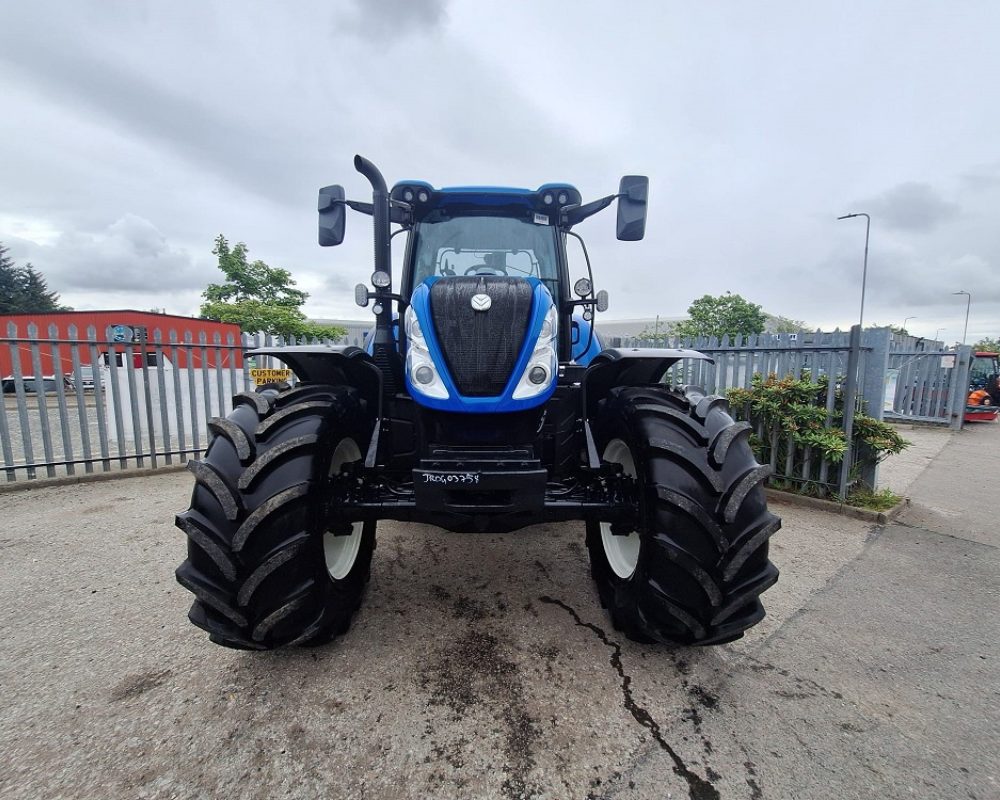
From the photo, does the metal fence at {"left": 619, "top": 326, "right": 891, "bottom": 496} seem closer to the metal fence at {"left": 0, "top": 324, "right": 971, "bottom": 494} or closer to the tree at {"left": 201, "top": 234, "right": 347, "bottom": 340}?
the metal fence at {"left": 0, "top": 324, "right": 971, "bottom": 494}

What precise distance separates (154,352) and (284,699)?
5.77 m

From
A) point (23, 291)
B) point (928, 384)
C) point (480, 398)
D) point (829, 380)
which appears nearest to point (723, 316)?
point (928, 384)

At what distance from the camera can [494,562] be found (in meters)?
3.31

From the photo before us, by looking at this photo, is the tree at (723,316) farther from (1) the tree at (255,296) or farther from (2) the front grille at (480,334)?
(2) the front grille at (480,334)

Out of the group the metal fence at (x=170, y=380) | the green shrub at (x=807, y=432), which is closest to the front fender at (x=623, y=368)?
the green shrub at (x=807, y=432)

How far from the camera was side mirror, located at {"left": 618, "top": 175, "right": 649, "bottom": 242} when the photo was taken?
9.02ft

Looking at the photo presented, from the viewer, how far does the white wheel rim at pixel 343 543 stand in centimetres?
247

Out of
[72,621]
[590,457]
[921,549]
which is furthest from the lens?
[921,549]

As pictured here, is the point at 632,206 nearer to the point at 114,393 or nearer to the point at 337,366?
the point at 337,366

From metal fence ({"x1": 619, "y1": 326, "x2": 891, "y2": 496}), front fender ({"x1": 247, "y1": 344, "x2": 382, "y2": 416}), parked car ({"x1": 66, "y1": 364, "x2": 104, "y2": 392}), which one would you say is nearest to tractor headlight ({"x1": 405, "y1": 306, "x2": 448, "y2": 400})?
front fender ({"x1": 247, "y1": 344, "x2": 382, "y2": 416})

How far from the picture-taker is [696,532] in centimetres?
195

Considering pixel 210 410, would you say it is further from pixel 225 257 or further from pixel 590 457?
pixel 225 257

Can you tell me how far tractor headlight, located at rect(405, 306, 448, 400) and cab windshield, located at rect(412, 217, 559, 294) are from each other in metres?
0.97

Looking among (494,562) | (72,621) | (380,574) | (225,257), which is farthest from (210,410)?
(225,257)
